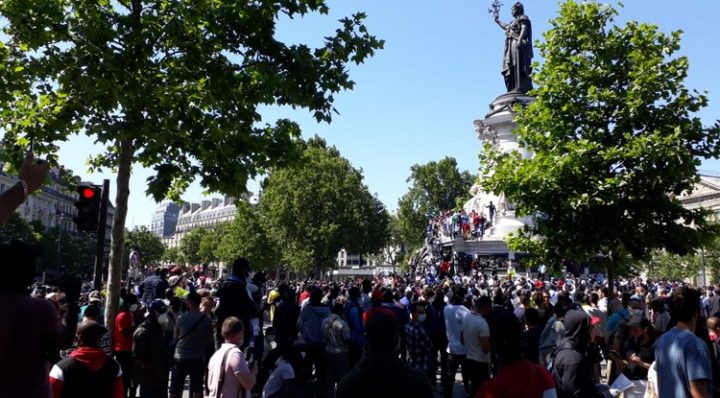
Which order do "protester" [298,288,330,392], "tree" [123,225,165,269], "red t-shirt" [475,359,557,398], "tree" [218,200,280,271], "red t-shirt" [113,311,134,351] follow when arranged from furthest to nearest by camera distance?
"tree" [123,225,165,269] → "tree" [218,200,280,271] → "protester" [298,288,330,392] → "red t-shirt" [113,311,134,351] → "red t-shirt" [475,359,557,398]

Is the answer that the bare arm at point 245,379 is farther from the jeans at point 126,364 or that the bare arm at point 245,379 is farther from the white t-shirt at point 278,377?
the jeans at point 126,364

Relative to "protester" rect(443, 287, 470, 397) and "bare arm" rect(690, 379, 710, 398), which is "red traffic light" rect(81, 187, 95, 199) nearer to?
"protester" rect(443, 287, 470, 397)

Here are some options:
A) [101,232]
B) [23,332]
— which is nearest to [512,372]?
[23,332]

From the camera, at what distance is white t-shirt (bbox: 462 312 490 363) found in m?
9.20

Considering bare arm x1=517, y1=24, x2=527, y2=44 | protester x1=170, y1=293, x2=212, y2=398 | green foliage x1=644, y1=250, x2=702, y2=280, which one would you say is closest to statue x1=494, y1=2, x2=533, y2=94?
bare arm x1=517, y1=24, x2=527, y2=44

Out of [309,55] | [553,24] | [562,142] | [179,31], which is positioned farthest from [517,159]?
[179,31]

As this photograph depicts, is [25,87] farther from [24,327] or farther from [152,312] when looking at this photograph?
[24,327]

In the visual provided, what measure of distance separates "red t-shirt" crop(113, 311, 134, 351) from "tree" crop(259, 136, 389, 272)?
5058 cm

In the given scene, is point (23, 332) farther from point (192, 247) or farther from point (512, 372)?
point (192, 247)

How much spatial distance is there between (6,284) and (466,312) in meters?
7.53

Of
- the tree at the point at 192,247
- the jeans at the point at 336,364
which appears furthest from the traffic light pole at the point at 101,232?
the tree at the point at 192,247

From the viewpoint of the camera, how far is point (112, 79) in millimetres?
8047

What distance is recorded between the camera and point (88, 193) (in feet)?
32.2

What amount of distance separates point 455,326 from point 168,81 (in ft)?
20.7
